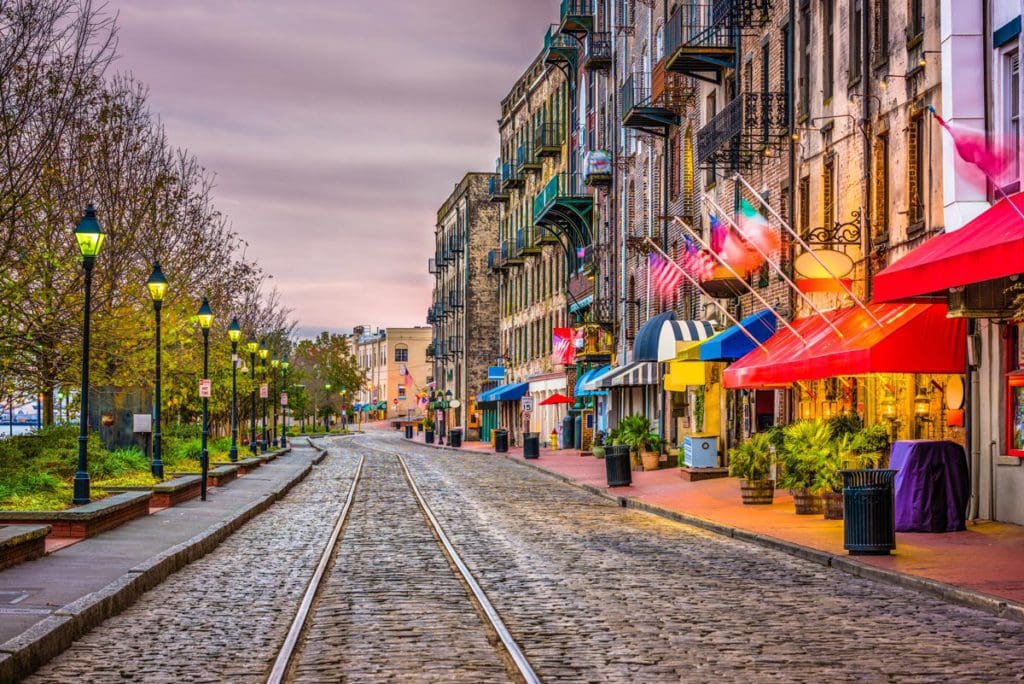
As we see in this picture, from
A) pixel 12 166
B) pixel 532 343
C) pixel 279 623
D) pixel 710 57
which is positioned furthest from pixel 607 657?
pixel 532 343

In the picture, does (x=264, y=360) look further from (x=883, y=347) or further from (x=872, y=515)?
(x=872, y=515)

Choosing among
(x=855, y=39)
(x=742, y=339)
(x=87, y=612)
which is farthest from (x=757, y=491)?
(x=87, y=612)

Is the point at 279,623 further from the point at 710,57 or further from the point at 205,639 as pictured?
the point at 710,57

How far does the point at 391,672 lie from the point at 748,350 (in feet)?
76.0

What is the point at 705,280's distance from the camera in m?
32.8

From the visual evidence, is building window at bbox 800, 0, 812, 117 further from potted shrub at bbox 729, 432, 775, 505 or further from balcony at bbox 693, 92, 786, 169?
potted shrub at bbox 729, 432, 775, 505

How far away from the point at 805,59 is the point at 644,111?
13.2 m

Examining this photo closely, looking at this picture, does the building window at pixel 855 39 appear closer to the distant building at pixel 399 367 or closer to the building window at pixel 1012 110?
the building window at pixel 1012 110

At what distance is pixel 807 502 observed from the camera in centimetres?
2308

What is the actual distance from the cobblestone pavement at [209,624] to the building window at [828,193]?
12.9m

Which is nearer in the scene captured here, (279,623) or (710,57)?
(279,623)

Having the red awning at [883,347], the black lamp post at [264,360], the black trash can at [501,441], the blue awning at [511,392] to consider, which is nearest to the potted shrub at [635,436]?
the red awning at [883,347]

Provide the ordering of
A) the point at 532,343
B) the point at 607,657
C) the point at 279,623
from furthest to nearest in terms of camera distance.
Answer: the point at 532,343 < the point at 279,623 < the point at 607,657

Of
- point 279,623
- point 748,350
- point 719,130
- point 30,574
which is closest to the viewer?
point 279,623
